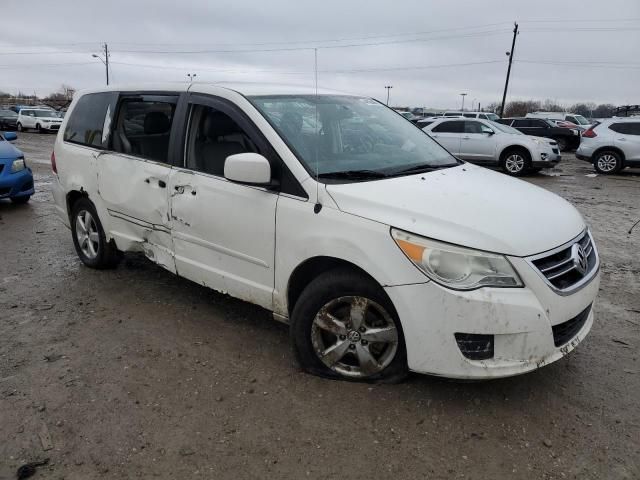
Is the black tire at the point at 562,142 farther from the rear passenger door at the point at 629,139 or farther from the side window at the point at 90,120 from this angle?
the side window at the point at 90,120

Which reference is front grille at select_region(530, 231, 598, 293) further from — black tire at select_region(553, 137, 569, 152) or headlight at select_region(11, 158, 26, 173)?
black tire at select_region(553, 137, 569, 152)

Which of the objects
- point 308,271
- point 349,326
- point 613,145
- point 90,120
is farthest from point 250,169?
point 613,145

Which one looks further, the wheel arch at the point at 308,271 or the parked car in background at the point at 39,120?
the parked car in background at the point at 39,120

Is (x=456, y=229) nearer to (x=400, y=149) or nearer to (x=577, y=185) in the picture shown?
(x=400, y=149)

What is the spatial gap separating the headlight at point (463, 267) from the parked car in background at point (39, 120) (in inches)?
1225

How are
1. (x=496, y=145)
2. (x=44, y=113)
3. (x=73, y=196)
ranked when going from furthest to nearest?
(x=44, y=113), (x=496, y=145), (x=73, y=196)

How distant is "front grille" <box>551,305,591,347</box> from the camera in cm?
264

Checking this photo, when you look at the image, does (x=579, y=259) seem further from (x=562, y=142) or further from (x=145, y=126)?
(x=562, y=142)

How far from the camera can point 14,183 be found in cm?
800

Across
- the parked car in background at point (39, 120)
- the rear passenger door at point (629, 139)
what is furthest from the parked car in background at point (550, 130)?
the parked car in background at point (39, 120)

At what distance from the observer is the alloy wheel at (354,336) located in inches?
111

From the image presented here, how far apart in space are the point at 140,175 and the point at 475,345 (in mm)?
Answer: 2845

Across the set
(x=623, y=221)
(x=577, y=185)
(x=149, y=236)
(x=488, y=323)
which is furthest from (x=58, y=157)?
(x=577, y=185)

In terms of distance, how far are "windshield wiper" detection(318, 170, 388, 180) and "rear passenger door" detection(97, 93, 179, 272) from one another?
140 centimetres
